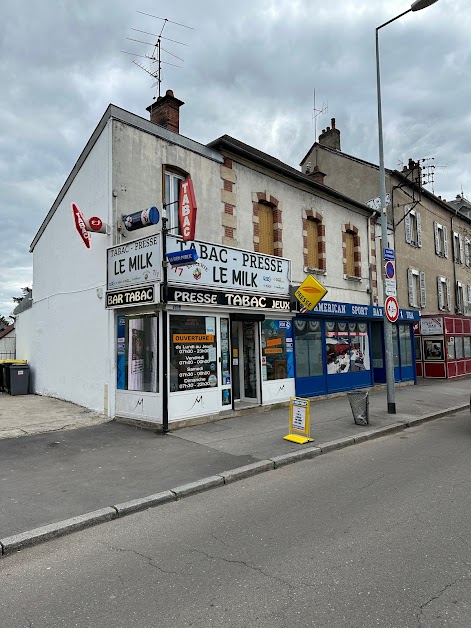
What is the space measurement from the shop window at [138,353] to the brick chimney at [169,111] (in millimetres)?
5853

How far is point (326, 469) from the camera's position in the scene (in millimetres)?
6727

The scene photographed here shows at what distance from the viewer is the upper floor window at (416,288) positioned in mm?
21281

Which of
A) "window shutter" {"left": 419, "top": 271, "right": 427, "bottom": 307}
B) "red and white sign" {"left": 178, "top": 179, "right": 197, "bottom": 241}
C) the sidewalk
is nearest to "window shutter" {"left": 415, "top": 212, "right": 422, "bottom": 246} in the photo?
"window shutter" {"left": 419, "top": 271, "right": 427, "bottom": 307}

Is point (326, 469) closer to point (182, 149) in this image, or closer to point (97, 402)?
point (97, 402)

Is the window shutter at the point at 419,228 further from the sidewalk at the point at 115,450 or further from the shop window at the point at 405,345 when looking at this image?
the sidewalk at the point at 115,450

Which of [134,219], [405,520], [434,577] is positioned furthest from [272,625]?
[134,219]

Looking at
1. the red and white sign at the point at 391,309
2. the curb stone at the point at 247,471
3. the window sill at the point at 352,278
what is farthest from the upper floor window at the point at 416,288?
the curb stone at the point at 247,471

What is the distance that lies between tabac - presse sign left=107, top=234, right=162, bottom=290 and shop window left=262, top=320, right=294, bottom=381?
385cm

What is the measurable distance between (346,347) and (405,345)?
419 cm

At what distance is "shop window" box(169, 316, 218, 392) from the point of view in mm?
9461

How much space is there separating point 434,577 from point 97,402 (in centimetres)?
857

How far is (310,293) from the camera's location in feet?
36.7

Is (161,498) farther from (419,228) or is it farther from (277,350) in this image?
(419,228)

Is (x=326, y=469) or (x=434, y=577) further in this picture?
(x=326, y=469)
